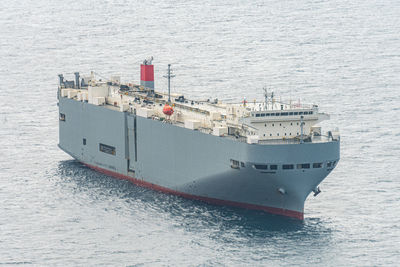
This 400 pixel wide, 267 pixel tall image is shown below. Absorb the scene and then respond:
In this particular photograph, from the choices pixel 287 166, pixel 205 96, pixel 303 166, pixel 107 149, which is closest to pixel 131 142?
pixel 107 149

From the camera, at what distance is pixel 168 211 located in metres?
93.7

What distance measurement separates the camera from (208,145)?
94.4 metres

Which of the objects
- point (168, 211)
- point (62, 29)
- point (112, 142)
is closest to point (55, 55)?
point (62, 29)

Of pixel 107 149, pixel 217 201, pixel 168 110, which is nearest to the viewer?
pixel 217 201

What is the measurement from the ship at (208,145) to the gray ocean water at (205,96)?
1.94 m

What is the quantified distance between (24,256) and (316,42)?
10232cm

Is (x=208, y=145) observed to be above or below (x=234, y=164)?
above

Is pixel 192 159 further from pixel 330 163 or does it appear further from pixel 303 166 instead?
pixel 330 163

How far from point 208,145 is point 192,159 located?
3.01m

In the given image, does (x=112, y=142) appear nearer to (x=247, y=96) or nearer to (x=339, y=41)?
(x=247, y=96)

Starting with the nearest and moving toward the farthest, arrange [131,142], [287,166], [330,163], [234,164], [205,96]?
[287,166], [330,163], [234,164], [131,142], [205,96]

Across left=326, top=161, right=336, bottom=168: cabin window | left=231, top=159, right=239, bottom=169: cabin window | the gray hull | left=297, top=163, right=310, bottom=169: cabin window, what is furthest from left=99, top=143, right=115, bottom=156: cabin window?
left=326, top=161, right=336, bottom=168: cabin window

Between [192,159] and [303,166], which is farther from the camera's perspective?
[192,159]

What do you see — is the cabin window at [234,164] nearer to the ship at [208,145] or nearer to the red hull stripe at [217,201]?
the ship at [208,145]
